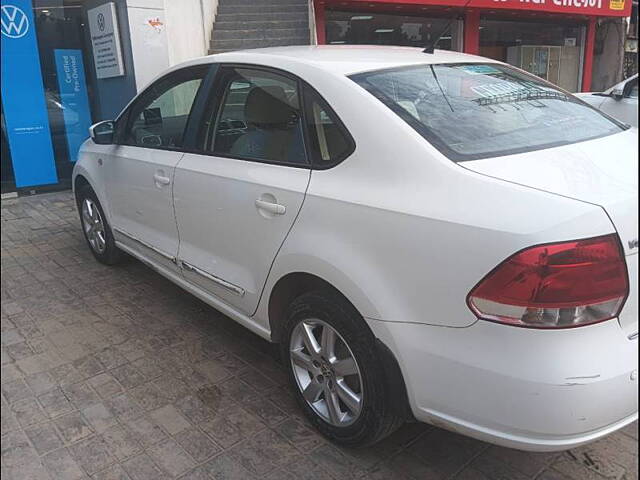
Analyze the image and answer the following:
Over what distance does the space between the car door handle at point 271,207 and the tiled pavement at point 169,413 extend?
0.98m

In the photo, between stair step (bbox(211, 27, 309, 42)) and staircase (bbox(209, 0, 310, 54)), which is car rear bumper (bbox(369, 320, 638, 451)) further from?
stair step (bbox(211, 27, 309, 42))

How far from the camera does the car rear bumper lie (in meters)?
1.79

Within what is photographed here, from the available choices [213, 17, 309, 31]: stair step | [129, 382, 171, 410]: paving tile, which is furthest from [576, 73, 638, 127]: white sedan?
[213, 17, 309, 31]: stair step

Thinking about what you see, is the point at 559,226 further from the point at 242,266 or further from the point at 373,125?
the point at 242,266

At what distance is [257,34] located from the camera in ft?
32.3

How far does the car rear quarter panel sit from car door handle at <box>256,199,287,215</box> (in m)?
0.11

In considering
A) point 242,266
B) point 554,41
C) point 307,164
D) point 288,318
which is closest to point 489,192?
point 307,164

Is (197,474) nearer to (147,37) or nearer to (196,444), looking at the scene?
(196,444)

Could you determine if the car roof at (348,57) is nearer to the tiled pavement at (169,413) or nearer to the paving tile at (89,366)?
the tiled pavement at (169,413)

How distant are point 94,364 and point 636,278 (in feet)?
8.80

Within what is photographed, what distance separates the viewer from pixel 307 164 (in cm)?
251

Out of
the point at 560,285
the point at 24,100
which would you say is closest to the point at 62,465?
the point at 560,285

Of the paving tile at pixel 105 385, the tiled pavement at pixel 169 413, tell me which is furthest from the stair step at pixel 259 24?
the paving tile at pixel 105 385

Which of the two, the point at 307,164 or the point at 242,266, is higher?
the point at 307,164
